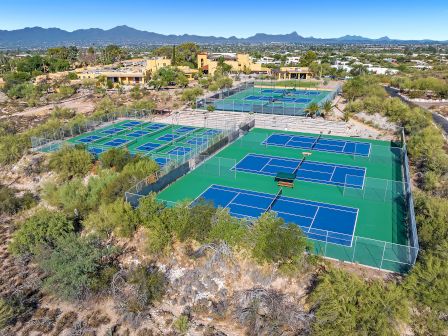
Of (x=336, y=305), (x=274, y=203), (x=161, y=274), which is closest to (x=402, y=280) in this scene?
(x=336, y=305)

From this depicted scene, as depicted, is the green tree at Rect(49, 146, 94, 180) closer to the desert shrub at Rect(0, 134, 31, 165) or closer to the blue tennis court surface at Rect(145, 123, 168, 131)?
the desert shrub at Rect(0, 134, 31, 165)

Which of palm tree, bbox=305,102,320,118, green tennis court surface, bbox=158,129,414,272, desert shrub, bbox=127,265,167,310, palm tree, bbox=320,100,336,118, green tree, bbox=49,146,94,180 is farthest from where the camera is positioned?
palm tree, bbox=320,100,336,118

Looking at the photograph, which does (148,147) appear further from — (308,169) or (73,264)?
(73,264)

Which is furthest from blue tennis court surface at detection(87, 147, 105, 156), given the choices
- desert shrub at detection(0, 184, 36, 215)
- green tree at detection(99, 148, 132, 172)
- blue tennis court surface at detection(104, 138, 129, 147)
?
desert shrub at detection(0, 184, 36, 215)

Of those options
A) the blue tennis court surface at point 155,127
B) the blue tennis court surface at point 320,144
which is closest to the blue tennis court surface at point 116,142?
the blue tennis court surface at point 155,127

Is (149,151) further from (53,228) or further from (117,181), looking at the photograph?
(53,228)
